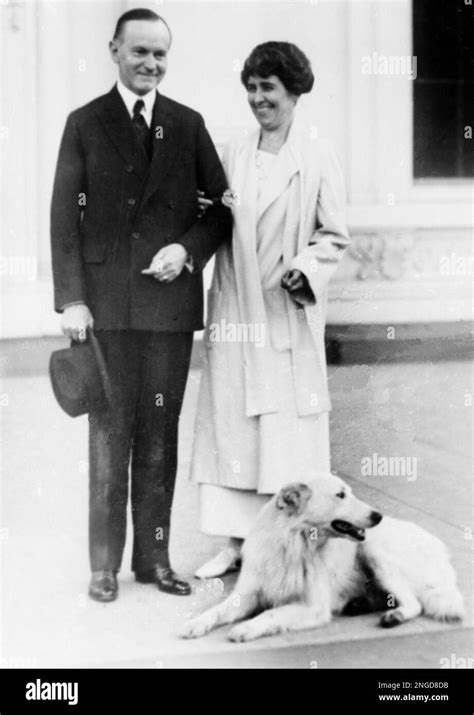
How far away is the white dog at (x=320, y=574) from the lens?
4.16 meters

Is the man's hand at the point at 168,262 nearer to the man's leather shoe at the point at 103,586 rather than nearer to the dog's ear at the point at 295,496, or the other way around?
the dog's ear at the point at 295,496

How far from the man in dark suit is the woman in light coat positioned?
0.17 meters

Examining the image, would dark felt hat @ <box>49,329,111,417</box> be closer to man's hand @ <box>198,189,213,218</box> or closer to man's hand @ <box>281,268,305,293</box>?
man's hand @ <box>198,189,213,218</box>

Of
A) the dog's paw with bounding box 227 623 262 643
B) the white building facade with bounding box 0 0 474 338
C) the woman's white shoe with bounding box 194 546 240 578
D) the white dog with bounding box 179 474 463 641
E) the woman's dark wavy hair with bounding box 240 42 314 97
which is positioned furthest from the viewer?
the white building facade with bounding box 0 0 474 338

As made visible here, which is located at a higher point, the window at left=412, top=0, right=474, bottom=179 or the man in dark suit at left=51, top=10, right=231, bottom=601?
the window at left=412, top=0, right=474, bottom=179

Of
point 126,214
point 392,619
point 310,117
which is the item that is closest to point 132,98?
point 126,214

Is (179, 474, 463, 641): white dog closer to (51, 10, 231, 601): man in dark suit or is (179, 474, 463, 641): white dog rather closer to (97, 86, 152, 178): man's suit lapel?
(51, 10, 231, 601): man in dark suit

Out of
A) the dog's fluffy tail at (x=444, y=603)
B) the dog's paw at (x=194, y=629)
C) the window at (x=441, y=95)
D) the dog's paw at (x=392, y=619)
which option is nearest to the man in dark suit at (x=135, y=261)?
the dog's paw at (x=194, y=629)

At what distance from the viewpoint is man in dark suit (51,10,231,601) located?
420cm

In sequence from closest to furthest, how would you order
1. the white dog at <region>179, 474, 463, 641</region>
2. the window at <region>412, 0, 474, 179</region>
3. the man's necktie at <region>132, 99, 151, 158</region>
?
the white dog at <region>179, 474, 463, 641</region>, the man's necktie at <region>132, 99, 151, 158</region>, the window at <region>412, 0, 474, 179</region>

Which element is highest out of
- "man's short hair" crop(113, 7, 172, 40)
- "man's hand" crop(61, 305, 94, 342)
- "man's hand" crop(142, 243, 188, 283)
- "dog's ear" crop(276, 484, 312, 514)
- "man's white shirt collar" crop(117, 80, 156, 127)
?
"man's short hair" crop(113, 7, 172, 40)

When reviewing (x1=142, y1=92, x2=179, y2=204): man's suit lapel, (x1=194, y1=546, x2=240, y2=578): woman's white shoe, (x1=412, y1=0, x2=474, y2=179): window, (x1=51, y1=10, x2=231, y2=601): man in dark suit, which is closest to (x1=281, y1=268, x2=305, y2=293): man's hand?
(x1=51, y1=10, x2=231, y2=601): man in dark suit

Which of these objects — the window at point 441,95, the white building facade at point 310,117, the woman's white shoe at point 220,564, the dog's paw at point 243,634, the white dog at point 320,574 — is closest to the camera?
the dog's paw at point 243,634

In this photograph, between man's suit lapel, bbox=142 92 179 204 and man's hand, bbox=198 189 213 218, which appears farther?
man's hand, bbox=198 189 213 218
